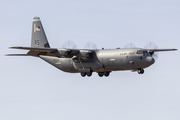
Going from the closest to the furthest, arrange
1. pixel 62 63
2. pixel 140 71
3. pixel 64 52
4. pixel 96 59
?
1. pixel 140 71
2. pixel 64 52
3. pixel 96 59
4. pixel 62 63

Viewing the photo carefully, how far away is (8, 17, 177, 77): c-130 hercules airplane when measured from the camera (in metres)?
37.1

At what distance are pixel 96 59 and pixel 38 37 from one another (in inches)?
334

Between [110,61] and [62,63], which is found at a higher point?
[110,61]

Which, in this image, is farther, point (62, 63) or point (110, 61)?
point (62, 63)

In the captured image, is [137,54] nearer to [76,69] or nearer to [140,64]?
[140,64]

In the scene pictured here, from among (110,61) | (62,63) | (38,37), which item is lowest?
(62,63)

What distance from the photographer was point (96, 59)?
1521 inches

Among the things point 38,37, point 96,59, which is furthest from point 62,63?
point 38,37

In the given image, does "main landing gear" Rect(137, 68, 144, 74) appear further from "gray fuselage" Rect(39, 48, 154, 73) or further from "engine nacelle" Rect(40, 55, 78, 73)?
"engine nacelle" Rect(40, 55, 78, 73)

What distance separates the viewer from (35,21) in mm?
44219

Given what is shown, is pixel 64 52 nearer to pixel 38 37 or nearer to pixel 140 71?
pixel 38 37

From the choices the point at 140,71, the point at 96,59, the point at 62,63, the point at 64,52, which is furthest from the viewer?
the point at 62,63

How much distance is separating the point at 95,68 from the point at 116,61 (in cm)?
237

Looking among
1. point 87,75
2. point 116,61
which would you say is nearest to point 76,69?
point 87,75
